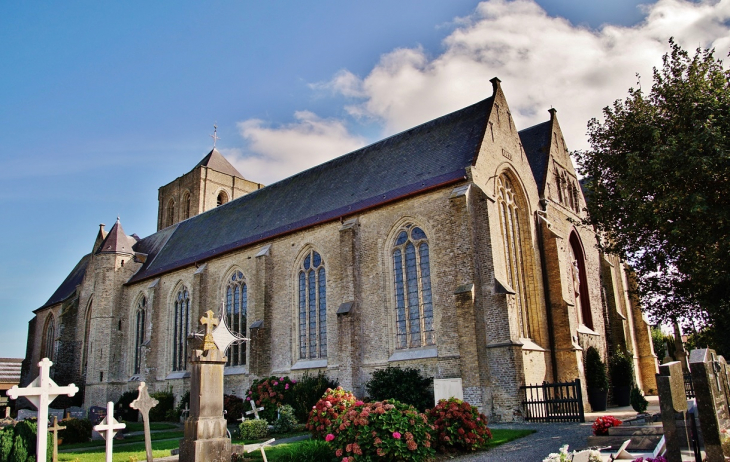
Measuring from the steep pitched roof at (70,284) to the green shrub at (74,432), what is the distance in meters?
23.9

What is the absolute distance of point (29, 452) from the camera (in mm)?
10469

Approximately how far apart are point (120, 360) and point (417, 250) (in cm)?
2222

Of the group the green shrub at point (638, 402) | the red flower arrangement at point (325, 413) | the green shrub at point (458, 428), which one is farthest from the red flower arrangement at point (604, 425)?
the green shrub at point (638, 402)

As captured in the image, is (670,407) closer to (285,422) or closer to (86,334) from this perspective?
(285,422)

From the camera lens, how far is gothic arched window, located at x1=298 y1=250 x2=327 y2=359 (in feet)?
75.8

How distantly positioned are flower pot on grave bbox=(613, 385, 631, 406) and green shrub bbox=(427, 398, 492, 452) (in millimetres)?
13601

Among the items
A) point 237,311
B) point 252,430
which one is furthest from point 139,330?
point 252,430

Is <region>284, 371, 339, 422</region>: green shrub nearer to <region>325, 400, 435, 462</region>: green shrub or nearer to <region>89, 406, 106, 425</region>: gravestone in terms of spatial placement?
<region>89, 406, 106, 425</region>: gravestone

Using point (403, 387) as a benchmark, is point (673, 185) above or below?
above

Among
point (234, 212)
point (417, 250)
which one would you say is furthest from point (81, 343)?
point (417, 250)

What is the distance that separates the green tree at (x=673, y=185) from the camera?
47.0ft

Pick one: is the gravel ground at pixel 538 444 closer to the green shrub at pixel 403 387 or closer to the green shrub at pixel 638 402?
the green shrub at pixel 638 402

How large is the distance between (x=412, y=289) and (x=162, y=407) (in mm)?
14694

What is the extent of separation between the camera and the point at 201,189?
4266 cm
